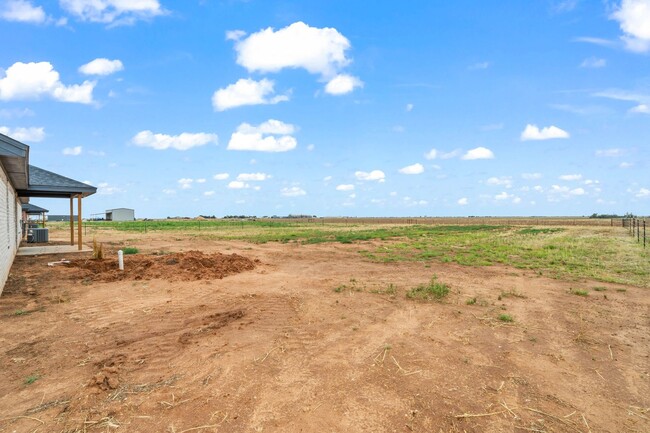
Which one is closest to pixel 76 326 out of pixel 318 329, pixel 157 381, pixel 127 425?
pixel 157 381

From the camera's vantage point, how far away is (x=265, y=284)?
11156mm

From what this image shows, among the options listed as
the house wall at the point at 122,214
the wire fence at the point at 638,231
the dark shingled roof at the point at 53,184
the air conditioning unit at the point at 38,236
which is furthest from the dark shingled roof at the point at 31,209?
the house wall at the point at 122,214

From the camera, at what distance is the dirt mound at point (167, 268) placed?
39.5 feet

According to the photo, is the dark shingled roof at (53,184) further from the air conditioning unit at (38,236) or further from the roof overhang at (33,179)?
the air conditioning unit at (38,236)

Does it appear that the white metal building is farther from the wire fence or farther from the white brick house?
the wire fence

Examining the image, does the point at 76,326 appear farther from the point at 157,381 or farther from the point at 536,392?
the point at 536,392

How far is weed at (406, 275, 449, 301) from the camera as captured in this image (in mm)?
9500

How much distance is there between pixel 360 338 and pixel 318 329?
877mm

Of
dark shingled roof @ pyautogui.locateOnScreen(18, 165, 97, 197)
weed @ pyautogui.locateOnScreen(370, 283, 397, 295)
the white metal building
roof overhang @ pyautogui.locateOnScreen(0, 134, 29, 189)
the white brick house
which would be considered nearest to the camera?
roof overhang @ pyautogui.locateOnScreen(0, 134, 29, 189)

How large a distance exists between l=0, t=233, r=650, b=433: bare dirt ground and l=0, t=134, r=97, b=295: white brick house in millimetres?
2106

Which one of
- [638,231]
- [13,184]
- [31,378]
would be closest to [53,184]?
[13,184]

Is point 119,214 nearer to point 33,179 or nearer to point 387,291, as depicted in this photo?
point 33,179

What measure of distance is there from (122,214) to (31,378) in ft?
359

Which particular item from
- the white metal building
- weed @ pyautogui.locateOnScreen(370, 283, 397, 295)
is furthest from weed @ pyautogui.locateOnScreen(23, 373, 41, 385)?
the white metal building
